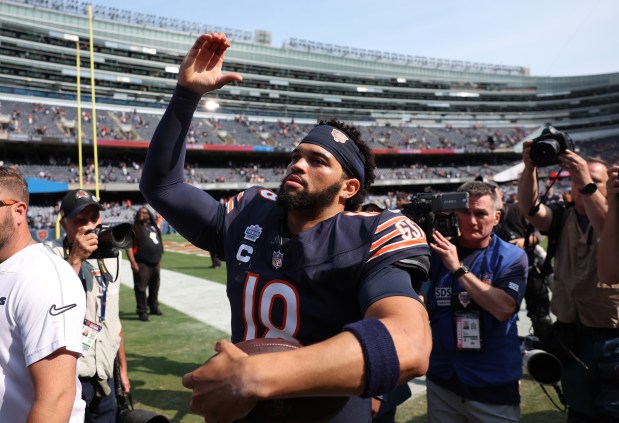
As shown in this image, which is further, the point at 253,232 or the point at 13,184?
the point at 13,184

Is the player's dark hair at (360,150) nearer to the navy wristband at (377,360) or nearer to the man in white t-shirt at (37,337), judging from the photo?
the navy wristband at (377,360)

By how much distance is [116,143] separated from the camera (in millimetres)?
41281

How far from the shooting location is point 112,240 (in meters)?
3.01

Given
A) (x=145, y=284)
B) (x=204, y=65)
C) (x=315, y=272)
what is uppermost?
(x=204, y=65)

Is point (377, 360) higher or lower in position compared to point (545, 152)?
lower

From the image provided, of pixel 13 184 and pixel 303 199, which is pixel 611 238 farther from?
pixel 13 184

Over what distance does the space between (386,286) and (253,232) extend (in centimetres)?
67

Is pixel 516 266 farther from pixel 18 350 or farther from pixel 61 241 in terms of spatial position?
pixel 61 241

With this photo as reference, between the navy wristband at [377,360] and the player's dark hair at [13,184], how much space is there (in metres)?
1.85

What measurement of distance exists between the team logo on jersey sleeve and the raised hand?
58 cm

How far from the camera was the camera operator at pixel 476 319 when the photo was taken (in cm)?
272

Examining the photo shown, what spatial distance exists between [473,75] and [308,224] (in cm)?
8300

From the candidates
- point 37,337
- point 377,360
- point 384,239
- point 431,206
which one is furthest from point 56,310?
point 431,206

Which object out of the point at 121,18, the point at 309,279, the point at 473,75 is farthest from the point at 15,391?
the point at 473,75
